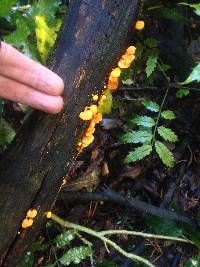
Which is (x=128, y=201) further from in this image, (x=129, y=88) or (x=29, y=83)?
(x=29, y=83)

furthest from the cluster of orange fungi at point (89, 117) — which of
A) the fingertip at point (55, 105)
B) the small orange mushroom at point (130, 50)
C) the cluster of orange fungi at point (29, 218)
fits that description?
the cluster of orange fungi at point (29, 218)

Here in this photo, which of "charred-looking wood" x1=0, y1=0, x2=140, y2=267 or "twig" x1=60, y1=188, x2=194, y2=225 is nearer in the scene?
"charred-looking wood" x1=0, y1=0, x2=140, y2=267

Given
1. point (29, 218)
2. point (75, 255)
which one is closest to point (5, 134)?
point (29, 218)

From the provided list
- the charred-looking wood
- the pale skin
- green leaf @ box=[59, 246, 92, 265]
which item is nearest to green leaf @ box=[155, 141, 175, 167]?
the charred-looking wood

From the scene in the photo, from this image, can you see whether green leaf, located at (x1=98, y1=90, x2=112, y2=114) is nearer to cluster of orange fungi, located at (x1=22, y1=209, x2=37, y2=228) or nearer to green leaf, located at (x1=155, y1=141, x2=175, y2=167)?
green leaf, located at (x1=155, y1=141, x2=175, y2=167)

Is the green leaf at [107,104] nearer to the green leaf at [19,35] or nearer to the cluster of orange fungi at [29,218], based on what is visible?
the green leaf at [19,35]

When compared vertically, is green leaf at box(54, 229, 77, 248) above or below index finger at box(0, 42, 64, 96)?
below

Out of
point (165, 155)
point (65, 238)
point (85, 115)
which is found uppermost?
point (85, 115)
